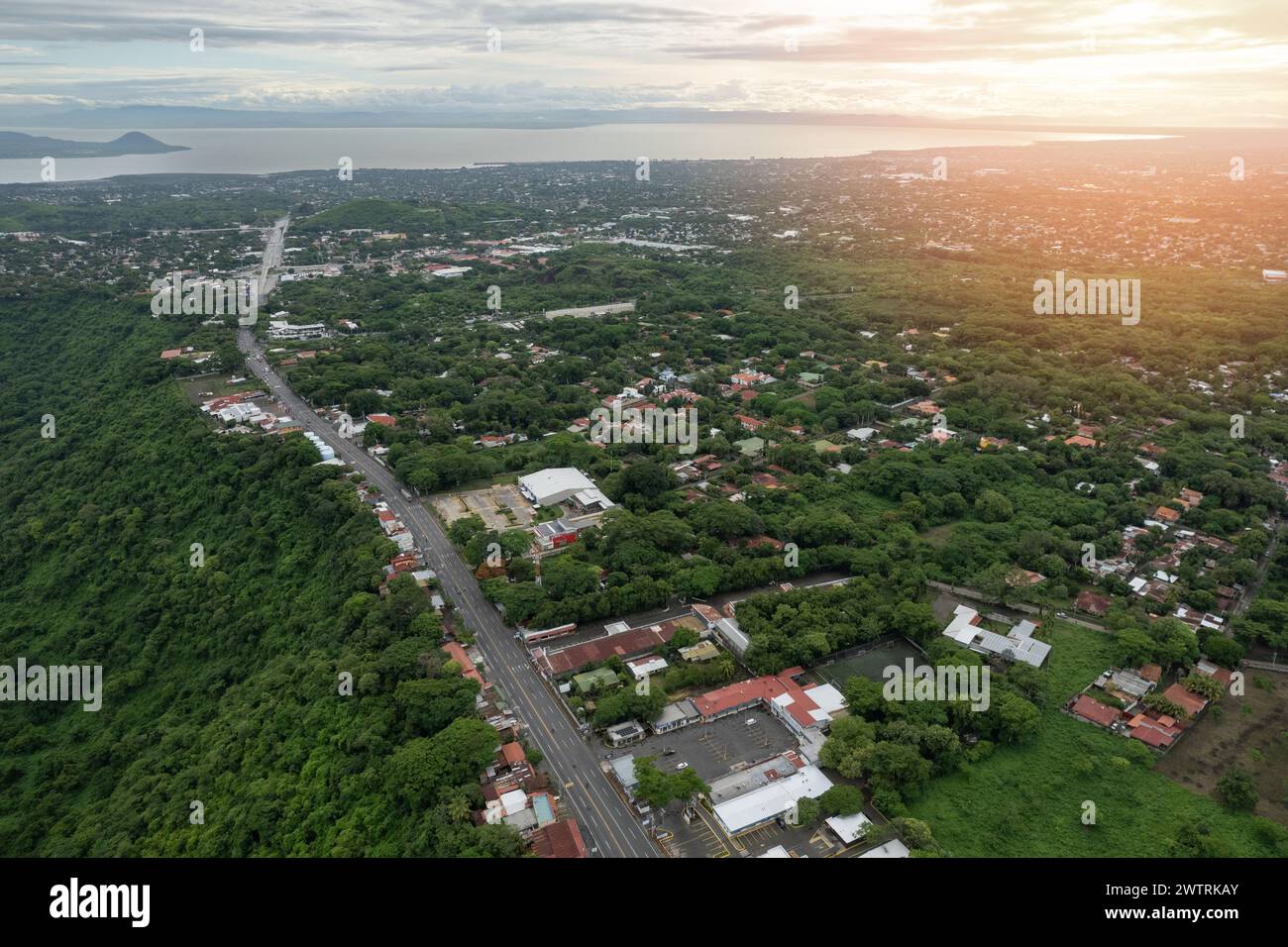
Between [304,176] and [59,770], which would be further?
[304,176]

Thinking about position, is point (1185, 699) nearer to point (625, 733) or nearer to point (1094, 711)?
point (1094, 711)

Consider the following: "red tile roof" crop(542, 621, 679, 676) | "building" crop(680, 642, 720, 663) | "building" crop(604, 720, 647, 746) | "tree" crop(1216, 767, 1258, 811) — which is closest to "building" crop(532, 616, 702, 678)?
"red tile roof" crop(542, 621, 679, 676)

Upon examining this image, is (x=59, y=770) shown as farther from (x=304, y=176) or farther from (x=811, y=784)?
(x=304, y=176)

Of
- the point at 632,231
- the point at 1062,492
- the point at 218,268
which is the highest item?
the point at 632,231

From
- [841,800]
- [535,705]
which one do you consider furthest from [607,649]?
[841,800]

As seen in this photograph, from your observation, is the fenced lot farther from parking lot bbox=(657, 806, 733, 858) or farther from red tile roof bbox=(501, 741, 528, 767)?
red tile roof bbox=(501, 741, 528, 767)

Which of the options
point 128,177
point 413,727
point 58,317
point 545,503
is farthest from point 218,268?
point 128,177

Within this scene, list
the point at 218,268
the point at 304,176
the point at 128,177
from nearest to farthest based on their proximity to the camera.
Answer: the point at 218,268, the point at 128,177, the point at 304,176
